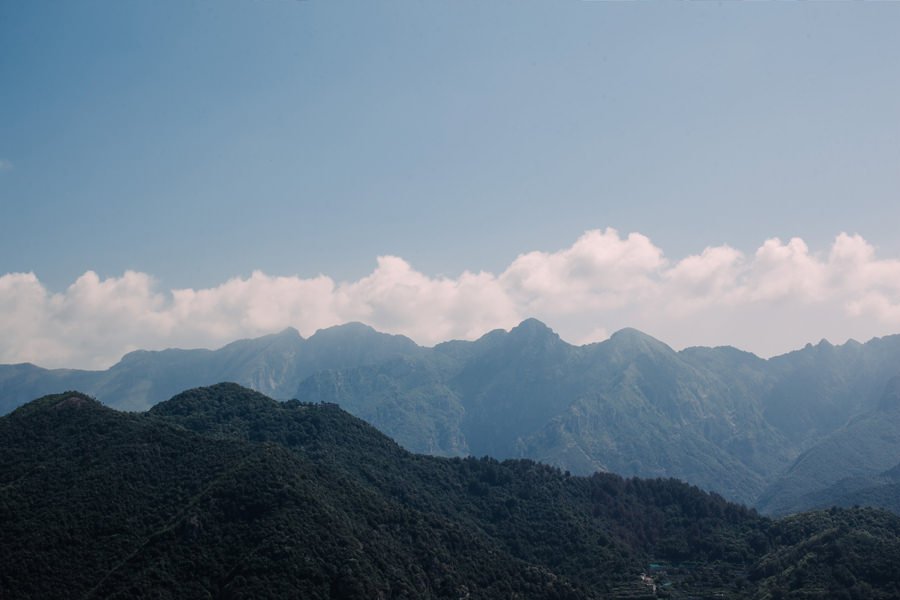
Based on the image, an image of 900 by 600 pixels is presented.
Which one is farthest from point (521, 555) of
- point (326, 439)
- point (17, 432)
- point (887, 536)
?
point (17, 432)

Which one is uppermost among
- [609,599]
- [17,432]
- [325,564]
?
[17,432]

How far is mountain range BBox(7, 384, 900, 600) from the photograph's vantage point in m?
106

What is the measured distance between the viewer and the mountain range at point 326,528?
106 m

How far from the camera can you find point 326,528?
118125 mm

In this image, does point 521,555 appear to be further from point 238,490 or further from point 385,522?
point 238,490

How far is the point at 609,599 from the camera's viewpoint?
138 meters

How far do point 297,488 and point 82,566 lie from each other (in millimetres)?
33546

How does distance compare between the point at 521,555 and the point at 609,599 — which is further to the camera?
the point at 521,555

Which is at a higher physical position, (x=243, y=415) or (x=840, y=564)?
(x=243, y=415)

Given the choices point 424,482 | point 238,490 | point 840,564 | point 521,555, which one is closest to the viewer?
point 238,490

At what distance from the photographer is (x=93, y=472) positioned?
126 metres

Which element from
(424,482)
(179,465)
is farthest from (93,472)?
(424,482)

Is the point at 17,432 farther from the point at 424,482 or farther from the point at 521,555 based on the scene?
the point at 521,555

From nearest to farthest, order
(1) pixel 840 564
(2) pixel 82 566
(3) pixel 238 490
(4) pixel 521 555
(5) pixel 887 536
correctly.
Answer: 1. (2) pixel 82 566
2. (3) pixel 238 490
3. (1) pixel 840 564
4. (5) pixel 887 536
5. (4) pixel 521 555
